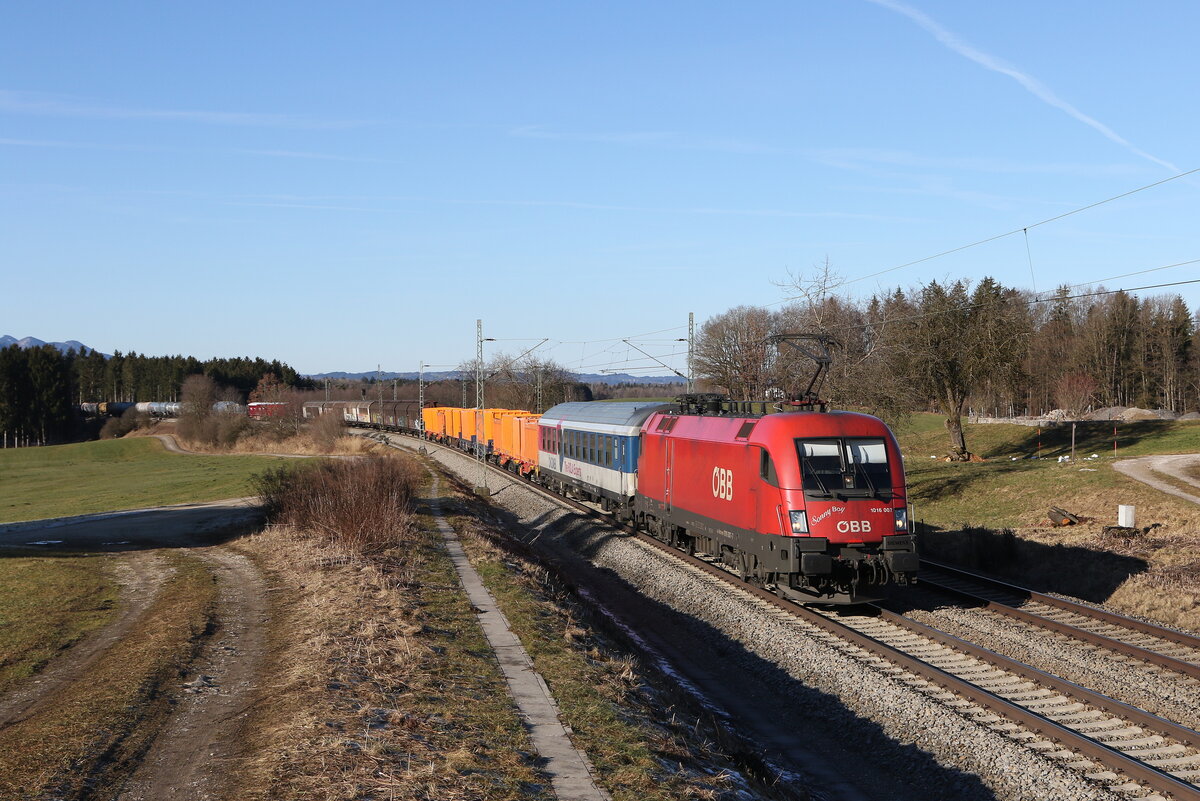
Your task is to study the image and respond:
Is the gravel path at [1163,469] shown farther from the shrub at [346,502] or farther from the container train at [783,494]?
the shrub at [346,502]

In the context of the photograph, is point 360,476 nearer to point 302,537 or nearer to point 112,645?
point 302,537

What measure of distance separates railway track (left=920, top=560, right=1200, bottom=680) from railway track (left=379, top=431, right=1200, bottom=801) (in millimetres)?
371

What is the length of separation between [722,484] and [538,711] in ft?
32.2

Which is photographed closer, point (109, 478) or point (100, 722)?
point (100, 722)

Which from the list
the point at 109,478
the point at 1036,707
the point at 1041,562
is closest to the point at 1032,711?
the point at 1036,707

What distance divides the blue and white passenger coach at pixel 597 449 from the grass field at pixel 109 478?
17890 mm

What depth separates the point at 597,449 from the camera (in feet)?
105

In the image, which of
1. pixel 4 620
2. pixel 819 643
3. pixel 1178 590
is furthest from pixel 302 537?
pixel 1178 590

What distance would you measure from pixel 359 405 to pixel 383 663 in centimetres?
9972

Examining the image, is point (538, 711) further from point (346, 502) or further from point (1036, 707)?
point (346, 502)

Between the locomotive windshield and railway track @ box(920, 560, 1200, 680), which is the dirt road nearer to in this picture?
the locomotive windshield

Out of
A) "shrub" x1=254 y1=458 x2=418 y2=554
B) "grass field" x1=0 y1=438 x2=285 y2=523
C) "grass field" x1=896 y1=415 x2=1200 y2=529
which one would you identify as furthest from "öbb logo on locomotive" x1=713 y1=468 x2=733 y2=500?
"grass field" x1=0 y1=438 x2=285 y2=523

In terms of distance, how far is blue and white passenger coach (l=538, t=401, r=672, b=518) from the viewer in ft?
93.0

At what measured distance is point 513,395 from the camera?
9419cm
